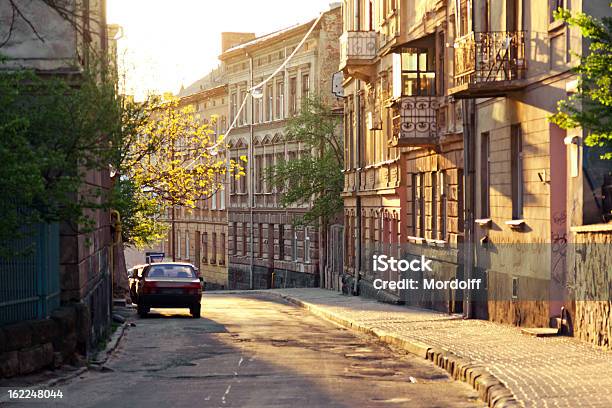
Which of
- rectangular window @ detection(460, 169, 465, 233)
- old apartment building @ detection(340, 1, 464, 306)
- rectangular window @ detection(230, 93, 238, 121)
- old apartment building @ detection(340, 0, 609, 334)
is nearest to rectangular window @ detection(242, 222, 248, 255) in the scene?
rectangular window @ detection(230, 93, 238, 121)

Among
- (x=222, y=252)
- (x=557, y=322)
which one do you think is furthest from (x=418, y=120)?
(x=222, y=252)

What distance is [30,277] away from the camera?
56.8 feet

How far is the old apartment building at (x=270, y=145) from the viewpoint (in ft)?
195

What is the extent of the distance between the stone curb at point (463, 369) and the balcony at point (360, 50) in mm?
16457

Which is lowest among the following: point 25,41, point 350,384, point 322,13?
point 350,384

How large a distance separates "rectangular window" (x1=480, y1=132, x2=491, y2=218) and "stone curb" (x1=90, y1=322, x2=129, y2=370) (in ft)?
26.8

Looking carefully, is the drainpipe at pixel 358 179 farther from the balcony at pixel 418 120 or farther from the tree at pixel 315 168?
the balcony at pixel 418 120

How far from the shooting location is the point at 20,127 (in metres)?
14.5

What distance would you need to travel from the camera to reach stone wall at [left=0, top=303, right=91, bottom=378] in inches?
626

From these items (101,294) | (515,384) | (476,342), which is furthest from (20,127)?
(101,294)

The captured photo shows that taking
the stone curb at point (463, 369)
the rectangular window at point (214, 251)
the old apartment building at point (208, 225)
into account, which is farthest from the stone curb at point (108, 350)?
the rectangular window at point (214, 251)

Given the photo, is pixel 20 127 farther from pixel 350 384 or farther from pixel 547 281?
pixel 547 281

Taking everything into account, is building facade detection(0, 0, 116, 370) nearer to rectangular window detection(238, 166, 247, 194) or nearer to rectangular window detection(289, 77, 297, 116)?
rectangular window detection(289, 77, 297, 116)

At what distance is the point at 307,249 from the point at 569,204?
39614mm
